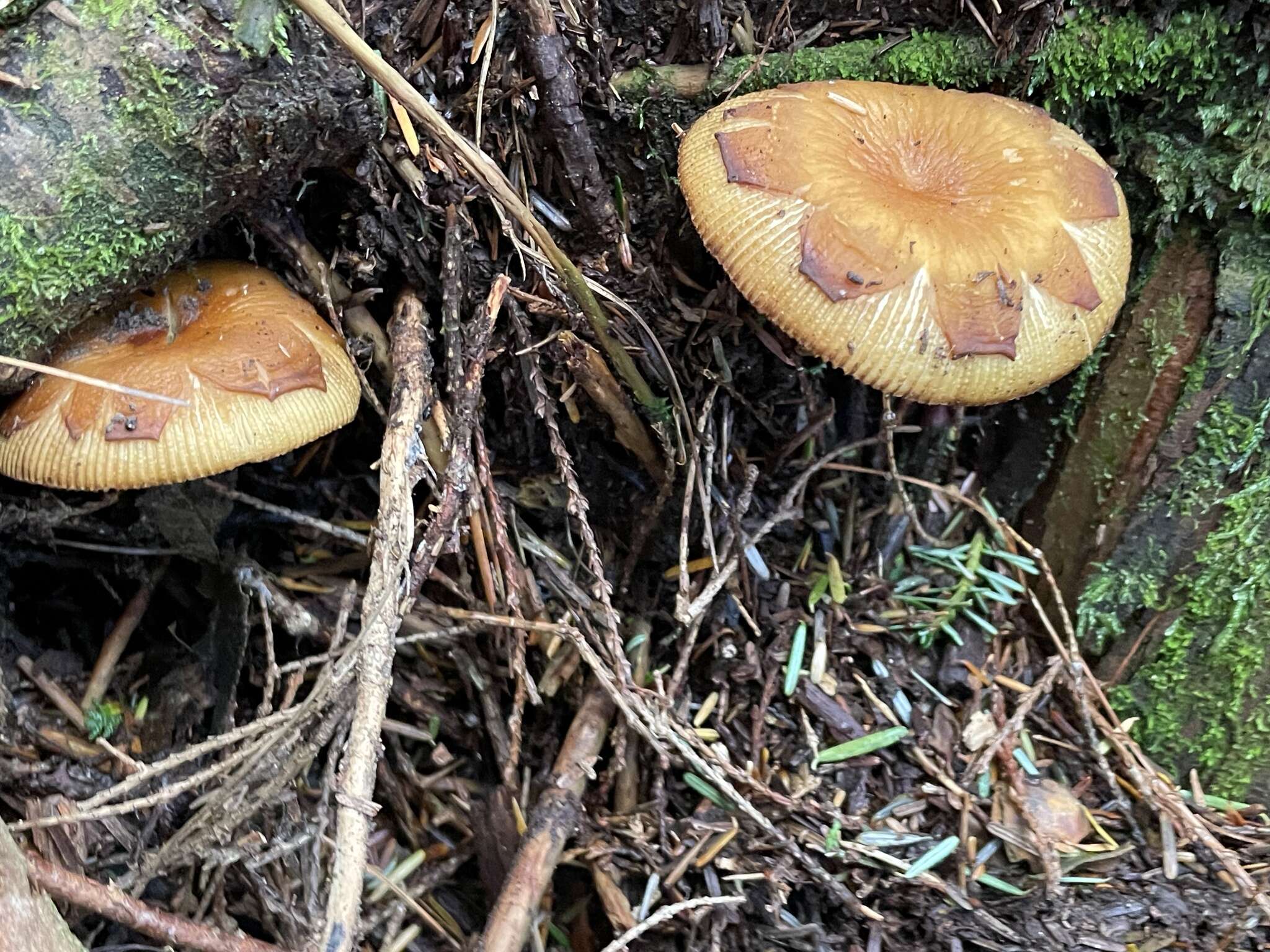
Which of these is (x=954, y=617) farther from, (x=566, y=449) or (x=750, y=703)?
(x=566, y=449)

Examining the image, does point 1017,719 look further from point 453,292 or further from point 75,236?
point 75,236

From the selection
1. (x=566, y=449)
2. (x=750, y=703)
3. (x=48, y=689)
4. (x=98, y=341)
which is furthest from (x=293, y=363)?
(x=750, y=703)

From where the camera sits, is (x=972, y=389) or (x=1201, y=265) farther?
(x=1201, y=265)

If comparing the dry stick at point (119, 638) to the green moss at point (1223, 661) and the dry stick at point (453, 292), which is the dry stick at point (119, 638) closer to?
the dry stick at point (453, 292)

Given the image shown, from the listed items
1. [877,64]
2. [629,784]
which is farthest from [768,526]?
[877,64]

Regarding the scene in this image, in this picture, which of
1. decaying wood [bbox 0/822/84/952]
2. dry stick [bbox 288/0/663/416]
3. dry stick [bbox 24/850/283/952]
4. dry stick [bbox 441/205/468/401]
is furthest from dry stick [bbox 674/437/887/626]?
decaying wood [bbox 0/822/84/952]

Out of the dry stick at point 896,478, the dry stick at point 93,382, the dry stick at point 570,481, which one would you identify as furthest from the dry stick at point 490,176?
the dry stick at point 93,382
